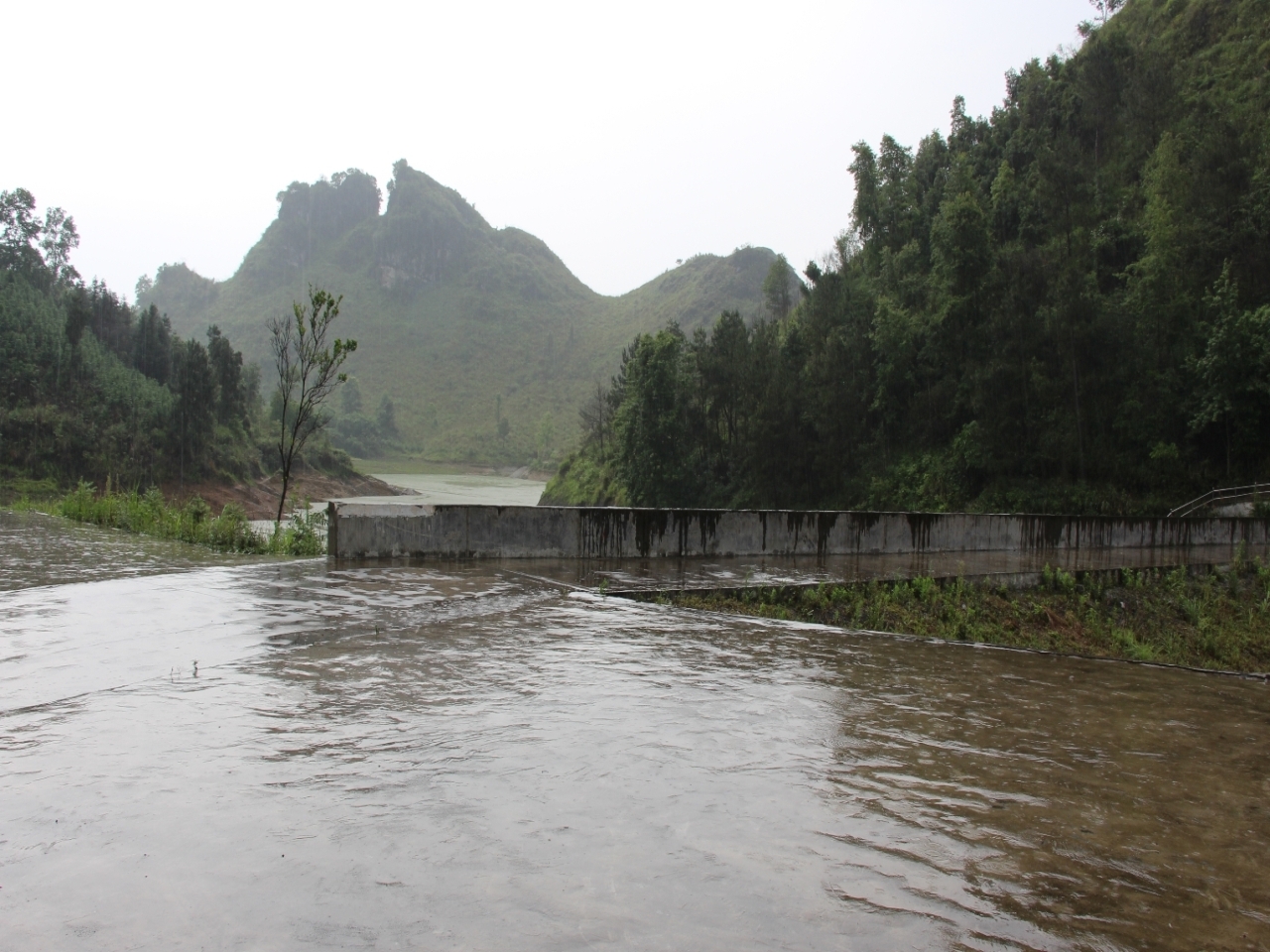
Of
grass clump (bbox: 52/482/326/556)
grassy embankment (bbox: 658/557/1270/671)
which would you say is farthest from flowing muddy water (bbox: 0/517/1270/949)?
grass clump (bbox: 52/482/326/556)

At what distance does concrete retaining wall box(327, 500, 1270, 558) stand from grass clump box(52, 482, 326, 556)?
2.00 m

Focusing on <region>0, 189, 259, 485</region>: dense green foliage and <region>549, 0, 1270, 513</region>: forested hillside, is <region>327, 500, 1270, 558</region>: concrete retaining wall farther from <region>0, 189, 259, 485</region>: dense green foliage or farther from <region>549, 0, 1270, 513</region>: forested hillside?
<region>0, 189, 259, 485</region>: dense green foliage

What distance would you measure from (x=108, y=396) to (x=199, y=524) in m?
50.4

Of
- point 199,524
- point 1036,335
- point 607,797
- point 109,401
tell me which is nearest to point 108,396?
point 109,401

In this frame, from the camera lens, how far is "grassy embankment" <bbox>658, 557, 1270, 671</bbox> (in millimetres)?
9172

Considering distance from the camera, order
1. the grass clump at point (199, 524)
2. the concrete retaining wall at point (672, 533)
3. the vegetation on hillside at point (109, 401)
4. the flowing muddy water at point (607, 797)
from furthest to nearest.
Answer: the vegetation on hillside at point (109, 401), the grass clump at point (199, 524), the concrete retaining wall at point (672, 533), the flowing muddy water at point (607, 797)

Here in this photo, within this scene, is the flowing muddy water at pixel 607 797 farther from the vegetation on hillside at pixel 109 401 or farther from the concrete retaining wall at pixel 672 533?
the vegetation on hillside at pixel 109 401

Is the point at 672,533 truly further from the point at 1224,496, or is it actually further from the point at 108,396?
the point at 108,396

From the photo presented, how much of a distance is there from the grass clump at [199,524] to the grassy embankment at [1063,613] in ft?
23.1

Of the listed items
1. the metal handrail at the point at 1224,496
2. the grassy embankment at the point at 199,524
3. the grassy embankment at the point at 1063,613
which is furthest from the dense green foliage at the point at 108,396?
the metal handrail at the point at 1224,496

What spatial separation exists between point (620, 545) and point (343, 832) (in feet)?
31.0

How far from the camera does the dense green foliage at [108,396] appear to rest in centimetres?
5047

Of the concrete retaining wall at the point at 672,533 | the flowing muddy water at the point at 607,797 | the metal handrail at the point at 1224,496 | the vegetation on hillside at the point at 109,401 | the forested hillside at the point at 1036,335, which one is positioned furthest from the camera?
the vegetation on hillside at the point at 109,401

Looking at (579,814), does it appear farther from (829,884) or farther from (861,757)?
(861,757)
